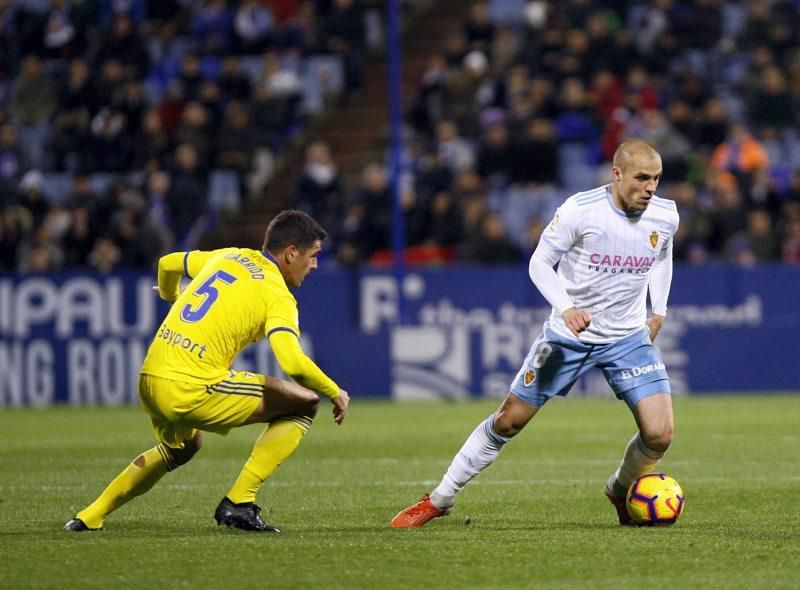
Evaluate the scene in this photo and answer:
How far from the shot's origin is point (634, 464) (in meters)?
7.82

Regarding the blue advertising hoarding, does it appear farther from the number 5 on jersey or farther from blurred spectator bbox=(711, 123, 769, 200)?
the number 5 on jersey

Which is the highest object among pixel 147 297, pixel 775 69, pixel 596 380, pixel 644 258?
pixel 775 69

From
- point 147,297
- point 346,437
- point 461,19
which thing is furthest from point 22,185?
point 346,437

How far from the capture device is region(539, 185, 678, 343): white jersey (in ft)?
25.3

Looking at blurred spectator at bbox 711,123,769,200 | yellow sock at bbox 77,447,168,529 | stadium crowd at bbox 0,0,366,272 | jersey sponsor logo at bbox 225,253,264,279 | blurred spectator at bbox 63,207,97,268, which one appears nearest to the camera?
jersey sponsor logo at bbox 225,253,264,279

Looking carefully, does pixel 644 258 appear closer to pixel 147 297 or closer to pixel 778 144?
pixel 147 297

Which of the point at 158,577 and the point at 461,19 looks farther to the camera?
the point at 461,19

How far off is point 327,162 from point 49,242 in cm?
401

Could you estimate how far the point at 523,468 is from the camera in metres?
11.0

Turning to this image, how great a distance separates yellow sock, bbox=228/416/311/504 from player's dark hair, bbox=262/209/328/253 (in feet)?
2.84

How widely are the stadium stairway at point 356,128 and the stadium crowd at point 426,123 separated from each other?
0.39m

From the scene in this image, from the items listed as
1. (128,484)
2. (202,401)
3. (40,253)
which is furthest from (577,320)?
(40,253)

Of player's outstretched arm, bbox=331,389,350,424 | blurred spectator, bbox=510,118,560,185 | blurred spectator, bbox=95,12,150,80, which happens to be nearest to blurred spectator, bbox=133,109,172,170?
blurred spectator, bbox=95,12,150,80

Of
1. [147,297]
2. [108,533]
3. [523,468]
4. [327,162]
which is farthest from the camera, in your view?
[327,162]
